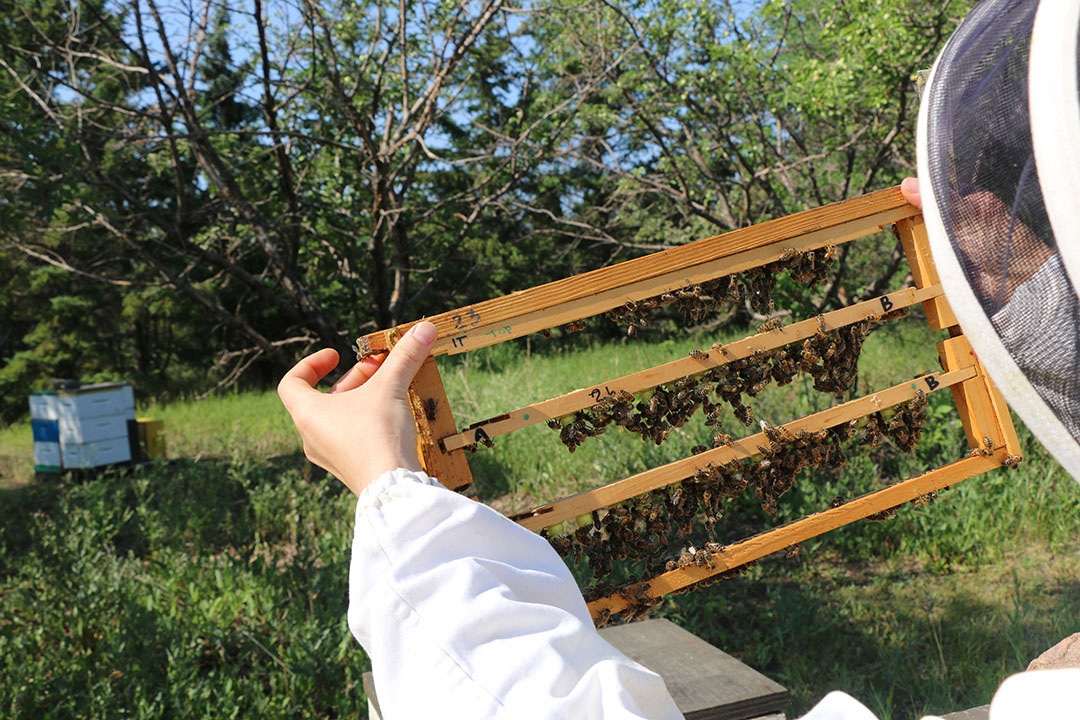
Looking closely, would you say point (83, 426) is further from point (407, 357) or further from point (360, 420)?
point (360, 420)

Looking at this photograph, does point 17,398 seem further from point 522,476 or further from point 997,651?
point 997,651

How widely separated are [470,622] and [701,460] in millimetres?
856

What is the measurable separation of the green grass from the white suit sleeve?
6.68 feet

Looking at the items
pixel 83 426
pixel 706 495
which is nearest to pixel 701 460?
pixel 706 495

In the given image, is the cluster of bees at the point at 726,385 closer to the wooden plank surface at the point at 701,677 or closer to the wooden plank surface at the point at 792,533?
the wooden plank surface at the point at 792,533

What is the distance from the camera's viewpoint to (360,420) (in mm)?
992

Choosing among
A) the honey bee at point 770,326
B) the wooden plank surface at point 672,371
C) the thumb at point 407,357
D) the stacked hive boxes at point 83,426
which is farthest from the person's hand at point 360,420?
the stacked hive boxes at point 83,426

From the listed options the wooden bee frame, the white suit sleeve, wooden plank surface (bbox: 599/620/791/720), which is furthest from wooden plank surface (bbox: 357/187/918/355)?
wooden plank surface (bbox: 599/620/791/720)

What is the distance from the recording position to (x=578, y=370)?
714 centimetres

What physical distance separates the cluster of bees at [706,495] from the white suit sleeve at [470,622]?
2.10 feet

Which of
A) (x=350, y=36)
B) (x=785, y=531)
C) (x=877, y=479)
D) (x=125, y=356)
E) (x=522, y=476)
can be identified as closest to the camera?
(x=785, y=531)

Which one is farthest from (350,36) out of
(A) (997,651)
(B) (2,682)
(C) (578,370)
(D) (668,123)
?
(A) (997,651)

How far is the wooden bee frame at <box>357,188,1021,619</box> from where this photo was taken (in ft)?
4.42

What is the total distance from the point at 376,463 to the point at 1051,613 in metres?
3.33
